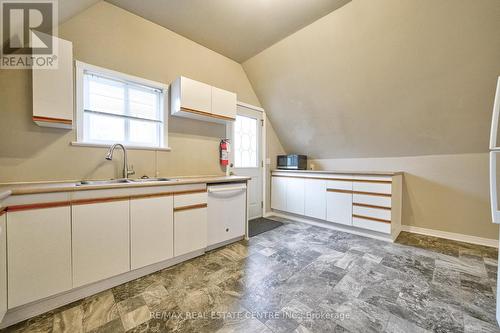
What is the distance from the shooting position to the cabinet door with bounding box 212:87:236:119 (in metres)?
2.78

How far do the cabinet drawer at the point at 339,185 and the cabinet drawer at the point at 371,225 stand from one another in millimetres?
464

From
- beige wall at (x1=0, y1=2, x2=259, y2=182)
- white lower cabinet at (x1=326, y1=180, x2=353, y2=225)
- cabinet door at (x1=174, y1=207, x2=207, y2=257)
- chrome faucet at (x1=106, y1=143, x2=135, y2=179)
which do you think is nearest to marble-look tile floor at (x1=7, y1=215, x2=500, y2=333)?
cabinet door at (x1=174, y1=207, x2=207, y2=257)

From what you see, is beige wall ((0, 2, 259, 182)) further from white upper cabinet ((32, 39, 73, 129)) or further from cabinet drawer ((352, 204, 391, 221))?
cabinet drawer ((352, 204, 391, 221))

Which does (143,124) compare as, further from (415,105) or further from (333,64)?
(415,105)

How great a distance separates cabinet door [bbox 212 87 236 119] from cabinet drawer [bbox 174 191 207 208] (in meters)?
1.19

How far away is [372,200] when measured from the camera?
2871mm

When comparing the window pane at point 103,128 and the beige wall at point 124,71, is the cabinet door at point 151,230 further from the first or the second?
the window pane at point 103,128

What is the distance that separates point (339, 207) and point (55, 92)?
12.1ft

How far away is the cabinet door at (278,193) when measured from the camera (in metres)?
3.95

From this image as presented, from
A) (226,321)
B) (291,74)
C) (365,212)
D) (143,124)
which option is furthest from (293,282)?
(291,74)

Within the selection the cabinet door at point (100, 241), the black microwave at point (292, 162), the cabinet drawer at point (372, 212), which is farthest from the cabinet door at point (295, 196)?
the cabinet door at point (100, 241)

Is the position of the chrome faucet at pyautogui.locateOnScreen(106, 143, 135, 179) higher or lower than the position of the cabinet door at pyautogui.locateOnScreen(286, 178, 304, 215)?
higher

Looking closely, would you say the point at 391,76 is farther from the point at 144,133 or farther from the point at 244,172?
the point at 144,133

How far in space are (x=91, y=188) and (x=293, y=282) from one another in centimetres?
190
